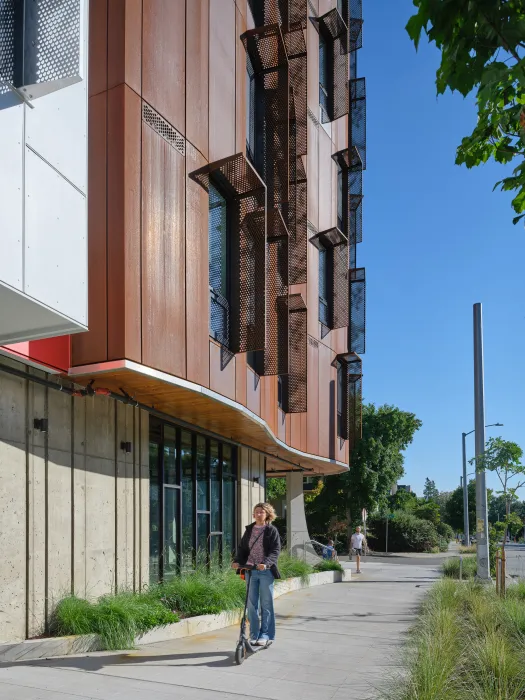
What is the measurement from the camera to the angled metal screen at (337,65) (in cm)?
2373

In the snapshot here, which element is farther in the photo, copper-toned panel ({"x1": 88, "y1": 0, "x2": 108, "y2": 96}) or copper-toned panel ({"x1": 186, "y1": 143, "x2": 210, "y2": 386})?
copper-toned panel ({"x1": 186, "y1": 143, "x2": 210, "y2": 386})

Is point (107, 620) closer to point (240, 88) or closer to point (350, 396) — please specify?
point (240, 88)

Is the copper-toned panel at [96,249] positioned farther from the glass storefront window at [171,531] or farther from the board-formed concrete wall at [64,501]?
the glass storefront window at [171,531]

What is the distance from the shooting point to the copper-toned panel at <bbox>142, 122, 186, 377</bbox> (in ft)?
34.0

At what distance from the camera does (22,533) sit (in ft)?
31.1

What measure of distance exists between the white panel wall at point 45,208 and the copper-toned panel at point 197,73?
408 centimetres

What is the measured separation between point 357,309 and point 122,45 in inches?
653

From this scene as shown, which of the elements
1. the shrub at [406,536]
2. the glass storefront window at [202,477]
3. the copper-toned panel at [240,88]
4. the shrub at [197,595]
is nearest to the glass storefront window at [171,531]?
the shrub at [197,595]

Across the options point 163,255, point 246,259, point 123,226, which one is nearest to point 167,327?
point 163,255

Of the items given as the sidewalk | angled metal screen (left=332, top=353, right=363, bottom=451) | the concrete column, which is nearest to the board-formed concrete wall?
the sidewalk

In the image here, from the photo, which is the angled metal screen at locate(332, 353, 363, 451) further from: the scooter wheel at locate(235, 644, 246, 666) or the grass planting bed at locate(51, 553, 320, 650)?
the scooter wheel at locate(235, 644, 246, 666)

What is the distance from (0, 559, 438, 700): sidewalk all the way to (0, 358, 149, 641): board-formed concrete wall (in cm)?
113

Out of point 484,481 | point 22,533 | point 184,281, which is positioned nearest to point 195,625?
point 22,533

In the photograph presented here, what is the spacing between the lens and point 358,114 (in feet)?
90.5
